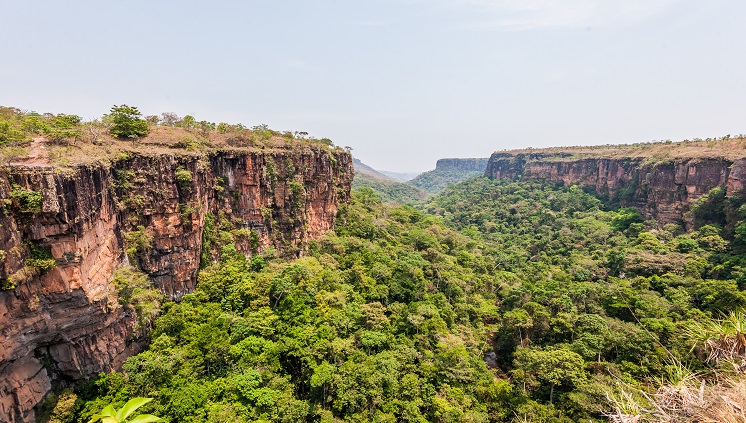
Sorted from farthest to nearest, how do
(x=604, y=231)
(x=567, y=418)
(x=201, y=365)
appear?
(x=604, y=231), (x=201, y=365), (x=567, y=418)

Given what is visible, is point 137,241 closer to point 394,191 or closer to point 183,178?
point 183,178

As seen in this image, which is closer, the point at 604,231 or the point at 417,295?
the point at 417,295

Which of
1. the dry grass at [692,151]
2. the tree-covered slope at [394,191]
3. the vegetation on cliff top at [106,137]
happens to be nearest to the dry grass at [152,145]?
the vegetation on cliff top at [106,137]

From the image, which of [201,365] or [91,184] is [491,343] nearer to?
[201,365]

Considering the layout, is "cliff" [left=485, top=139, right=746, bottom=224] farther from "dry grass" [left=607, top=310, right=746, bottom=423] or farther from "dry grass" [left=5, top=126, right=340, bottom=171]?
"dry grass" [left=5, top=126, right=340, bottom=171]

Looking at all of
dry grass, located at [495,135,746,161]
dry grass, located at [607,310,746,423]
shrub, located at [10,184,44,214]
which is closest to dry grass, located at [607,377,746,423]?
dry grass, located at [607,310,746,423]

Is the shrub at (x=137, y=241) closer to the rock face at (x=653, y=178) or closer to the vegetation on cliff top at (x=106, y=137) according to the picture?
the vegetation on cliff top at (x=106, y=137)

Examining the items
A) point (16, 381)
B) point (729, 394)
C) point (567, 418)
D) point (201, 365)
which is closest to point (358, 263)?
point (201, 365)
